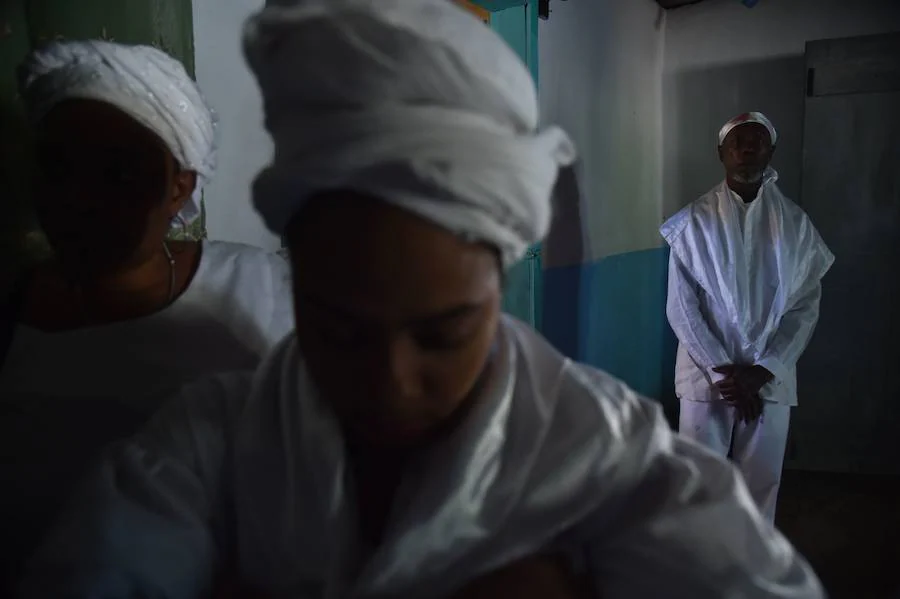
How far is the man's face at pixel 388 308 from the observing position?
42 cm

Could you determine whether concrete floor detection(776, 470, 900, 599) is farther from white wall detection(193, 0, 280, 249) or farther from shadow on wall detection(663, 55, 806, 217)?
white wall detection(193, 0, 280, 249)

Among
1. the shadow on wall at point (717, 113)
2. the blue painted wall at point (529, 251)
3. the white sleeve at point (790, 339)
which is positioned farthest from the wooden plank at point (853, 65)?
the blue painted wall at point (529, 251)

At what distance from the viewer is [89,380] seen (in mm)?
664

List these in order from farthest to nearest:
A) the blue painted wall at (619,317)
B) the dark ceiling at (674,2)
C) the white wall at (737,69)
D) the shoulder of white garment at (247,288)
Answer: the dark ceiling at (674,2)
the white wall at (737,69)
the blue painted wall at (619,317)
the shoulder of white garment at (247,288)

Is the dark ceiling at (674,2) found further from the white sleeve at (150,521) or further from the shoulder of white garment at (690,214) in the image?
the white sleeve at (150,521)

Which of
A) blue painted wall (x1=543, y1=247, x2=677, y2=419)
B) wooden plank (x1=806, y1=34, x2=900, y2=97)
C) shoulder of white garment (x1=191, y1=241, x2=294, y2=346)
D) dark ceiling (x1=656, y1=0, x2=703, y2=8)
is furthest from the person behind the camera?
dark ceiling (x1=656, y1=0, x2=703, y2=8)

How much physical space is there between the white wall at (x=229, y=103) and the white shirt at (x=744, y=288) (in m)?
1.54

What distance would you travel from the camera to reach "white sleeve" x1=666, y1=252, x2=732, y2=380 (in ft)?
6.46

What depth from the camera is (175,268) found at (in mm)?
742

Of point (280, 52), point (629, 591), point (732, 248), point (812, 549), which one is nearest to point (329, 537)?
point (629, 591)

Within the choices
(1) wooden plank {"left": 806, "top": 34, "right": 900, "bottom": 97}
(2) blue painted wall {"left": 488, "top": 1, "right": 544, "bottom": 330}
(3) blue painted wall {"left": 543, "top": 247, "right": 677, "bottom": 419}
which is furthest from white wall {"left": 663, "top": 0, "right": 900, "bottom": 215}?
(2) blue painted wall {"left": 488, "top": 1, "right": 544, "bottom": 330}

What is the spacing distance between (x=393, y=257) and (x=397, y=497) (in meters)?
0.21

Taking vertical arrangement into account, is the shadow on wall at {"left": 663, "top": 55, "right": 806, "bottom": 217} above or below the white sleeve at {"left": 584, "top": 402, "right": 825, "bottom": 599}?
above

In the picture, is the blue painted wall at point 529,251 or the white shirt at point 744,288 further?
the white shirt at point 744,288
